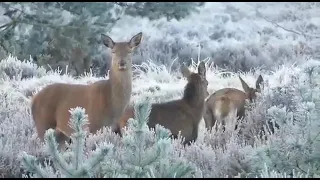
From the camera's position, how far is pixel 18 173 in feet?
18.3

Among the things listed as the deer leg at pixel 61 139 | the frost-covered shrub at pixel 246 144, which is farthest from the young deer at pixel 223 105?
the deer leg at pixel 61 139

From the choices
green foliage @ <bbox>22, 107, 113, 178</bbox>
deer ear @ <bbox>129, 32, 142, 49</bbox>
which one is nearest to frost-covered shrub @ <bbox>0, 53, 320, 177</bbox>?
green foliage @ <bbox>22, 107, 113, 178</bbox>

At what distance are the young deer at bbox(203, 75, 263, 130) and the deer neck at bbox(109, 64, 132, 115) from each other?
4.35 feet

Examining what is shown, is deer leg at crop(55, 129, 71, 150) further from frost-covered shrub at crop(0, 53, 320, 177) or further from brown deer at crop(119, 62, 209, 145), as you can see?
brown deer at crop(119, 62, 209, 145)

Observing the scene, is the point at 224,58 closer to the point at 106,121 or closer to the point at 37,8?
the point at 37,8

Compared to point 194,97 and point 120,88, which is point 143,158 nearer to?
point 120,88

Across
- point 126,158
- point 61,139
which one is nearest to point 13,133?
point 61,139

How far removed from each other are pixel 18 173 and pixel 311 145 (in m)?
2.34

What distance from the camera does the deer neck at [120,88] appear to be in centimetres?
651

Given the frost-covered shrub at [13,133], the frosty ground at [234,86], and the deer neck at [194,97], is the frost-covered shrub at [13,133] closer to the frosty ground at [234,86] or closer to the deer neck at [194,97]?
the frosty ground at [234,86]

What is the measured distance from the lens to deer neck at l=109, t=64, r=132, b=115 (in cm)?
651

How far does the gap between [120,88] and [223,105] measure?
179 cm

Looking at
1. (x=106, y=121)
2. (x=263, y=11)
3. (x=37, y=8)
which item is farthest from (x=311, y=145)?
(x=263, y=11)

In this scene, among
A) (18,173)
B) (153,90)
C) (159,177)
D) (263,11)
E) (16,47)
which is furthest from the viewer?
(263,11)
